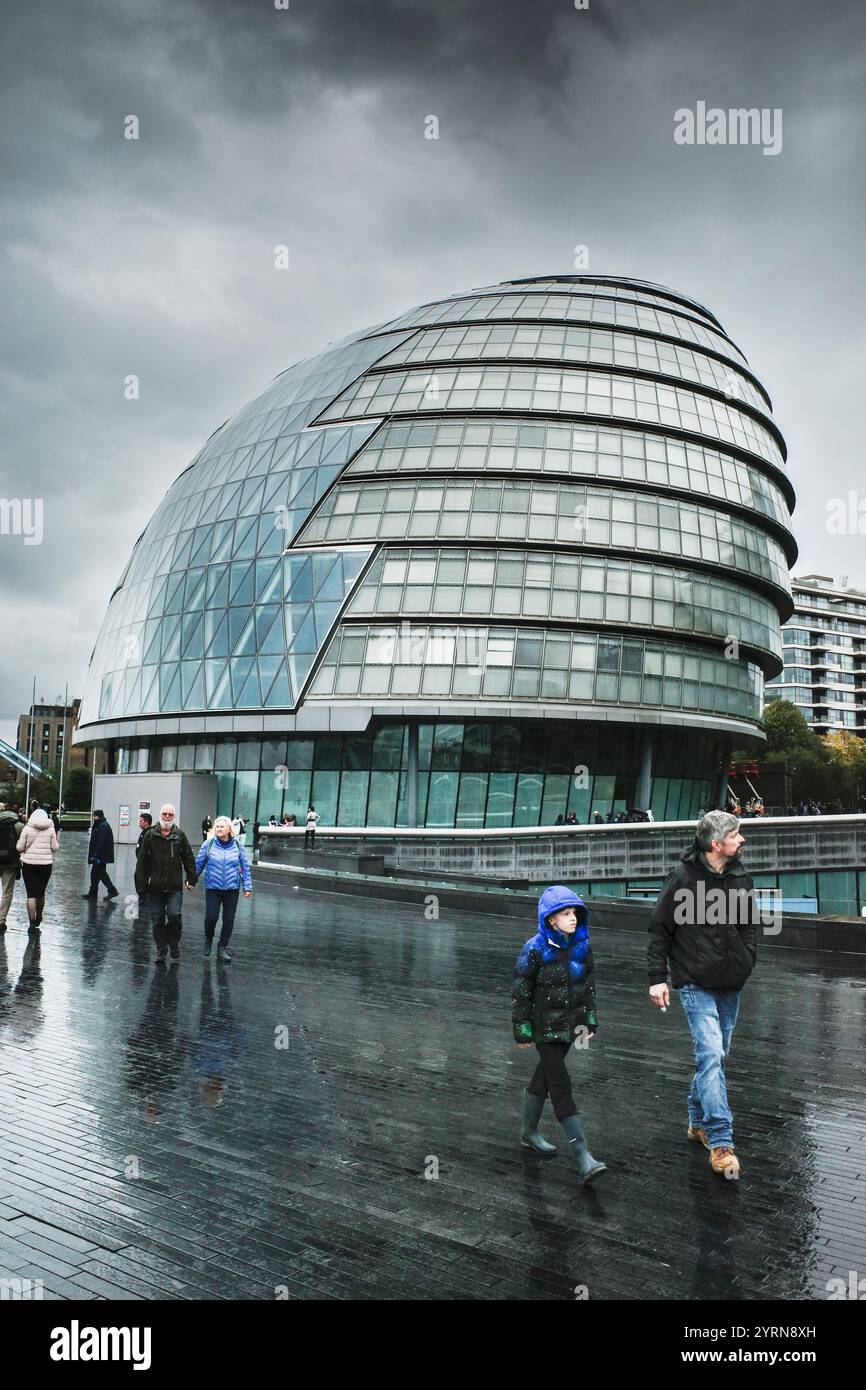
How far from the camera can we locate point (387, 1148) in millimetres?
6375

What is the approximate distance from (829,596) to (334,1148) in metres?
149

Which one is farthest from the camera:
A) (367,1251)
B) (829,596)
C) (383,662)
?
(829,596)

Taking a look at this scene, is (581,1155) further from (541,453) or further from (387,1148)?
(541,453)

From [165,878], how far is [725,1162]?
990cm

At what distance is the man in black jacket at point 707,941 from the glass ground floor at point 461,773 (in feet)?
120

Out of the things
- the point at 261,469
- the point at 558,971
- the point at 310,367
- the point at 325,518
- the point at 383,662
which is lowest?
the point at 558,971

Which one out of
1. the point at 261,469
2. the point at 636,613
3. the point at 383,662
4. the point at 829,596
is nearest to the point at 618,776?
the point at 636,613

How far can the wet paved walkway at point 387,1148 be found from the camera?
4.69 m

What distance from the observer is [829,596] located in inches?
5581

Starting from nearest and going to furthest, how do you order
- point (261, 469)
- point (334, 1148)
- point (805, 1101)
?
point (334, 1148)
point (805, 1101)
point (261, 469)

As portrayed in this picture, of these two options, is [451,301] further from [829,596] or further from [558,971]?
[829,596]

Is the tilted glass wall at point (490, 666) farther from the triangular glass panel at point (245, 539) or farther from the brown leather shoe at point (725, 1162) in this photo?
the brown leather shoe at point (725, 1162)

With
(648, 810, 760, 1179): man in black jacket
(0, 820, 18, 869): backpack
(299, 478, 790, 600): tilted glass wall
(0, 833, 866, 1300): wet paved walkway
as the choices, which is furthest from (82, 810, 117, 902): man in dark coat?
(299, 478, 790, 600): tilted glass wall
